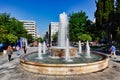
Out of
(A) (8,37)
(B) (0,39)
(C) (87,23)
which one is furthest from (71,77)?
(C) (87,23)

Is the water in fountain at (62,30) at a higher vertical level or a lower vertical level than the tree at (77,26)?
lower

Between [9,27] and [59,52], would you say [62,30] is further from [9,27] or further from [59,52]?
[9,27]

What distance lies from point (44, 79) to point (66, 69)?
1485 mm

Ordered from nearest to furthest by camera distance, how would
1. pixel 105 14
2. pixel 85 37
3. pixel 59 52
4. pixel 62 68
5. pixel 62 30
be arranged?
pixel 62 68
pixel 59 52
pixel 62 30
pixel 105 14
pixel 85 37

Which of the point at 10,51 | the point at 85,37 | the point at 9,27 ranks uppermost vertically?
the point at 9,27

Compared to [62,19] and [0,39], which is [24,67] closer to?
[62,19]

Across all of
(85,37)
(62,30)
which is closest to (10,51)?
(62,30)

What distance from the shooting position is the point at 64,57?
59.0 feet

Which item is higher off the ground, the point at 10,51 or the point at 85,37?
the point at 85,37

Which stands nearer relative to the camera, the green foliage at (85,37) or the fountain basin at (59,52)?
the fountain basin at (59,52)

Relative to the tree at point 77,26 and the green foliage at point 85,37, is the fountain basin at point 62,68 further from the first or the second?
the tree at point 77,26

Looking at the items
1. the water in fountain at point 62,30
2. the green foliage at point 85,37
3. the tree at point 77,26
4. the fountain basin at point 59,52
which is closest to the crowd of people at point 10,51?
the fountain basin at point 59,52

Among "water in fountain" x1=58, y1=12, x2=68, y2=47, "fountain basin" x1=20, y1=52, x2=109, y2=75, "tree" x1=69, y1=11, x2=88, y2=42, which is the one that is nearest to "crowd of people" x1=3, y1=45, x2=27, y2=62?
"water in fountain" x1=58, y1=12, x2=68, y2=47

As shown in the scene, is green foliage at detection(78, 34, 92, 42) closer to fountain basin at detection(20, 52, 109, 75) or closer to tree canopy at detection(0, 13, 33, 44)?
tree canopy at detection(0, 13, 33, 44)
